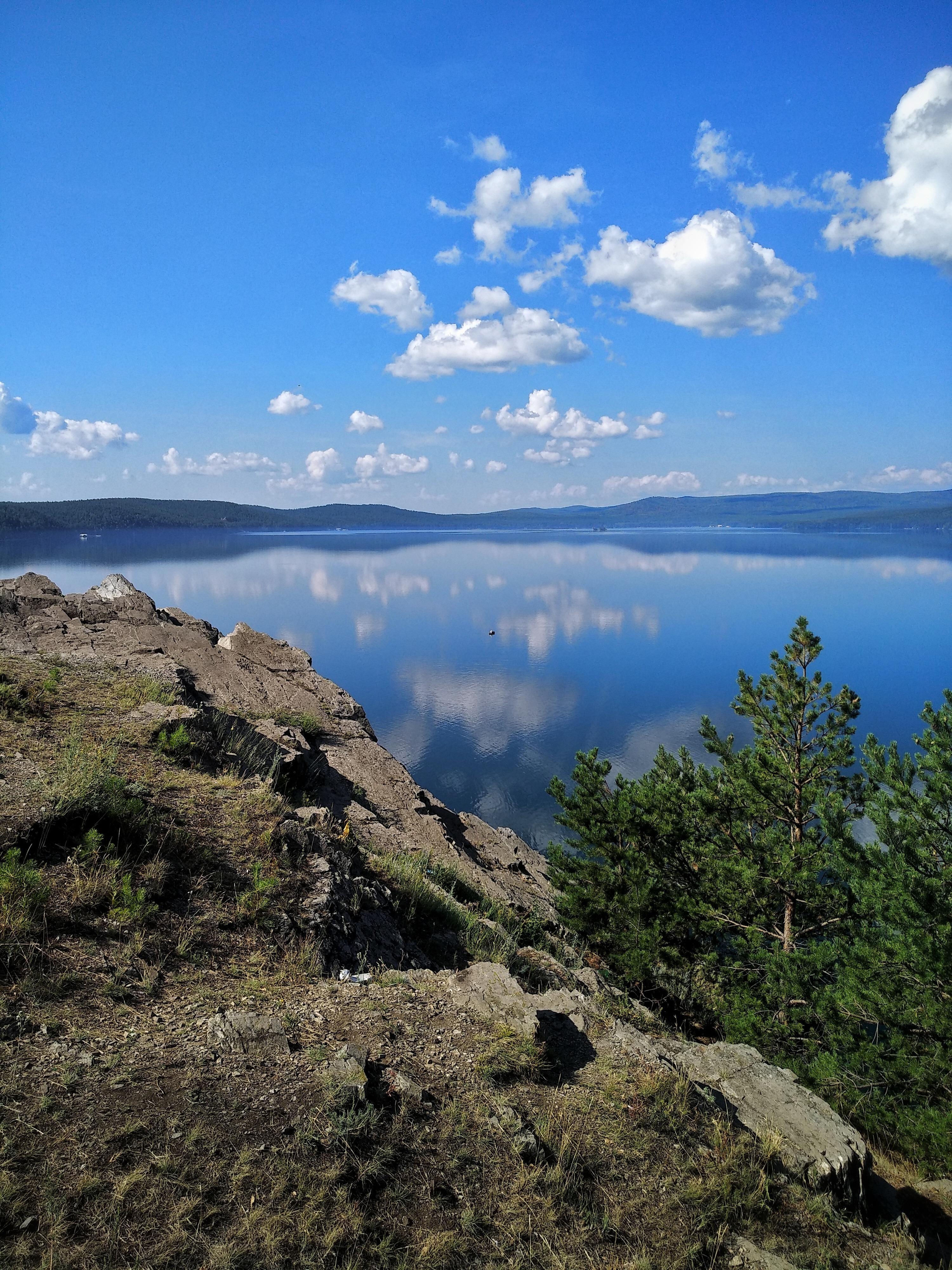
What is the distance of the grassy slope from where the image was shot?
348 cm

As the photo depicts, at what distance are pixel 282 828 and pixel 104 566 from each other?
119 m

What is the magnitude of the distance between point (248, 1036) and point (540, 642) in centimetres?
6792

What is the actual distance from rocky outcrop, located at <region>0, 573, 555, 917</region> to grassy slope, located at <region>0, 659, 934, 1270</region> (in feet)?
14.0

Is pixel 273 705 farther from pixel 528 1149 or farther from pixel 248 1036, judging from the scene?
pixel 528 1149

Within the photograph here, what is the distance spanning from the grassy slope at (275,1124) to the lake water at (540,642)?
25542 millimetres

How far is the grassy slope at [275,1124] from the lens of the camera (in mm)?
3480

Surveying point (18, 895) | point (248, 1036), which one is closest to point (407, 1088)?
point (248, 1036)

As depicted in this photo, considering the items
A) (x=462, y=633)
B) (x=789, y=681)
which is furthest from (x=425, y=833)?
(x=462, y=633)

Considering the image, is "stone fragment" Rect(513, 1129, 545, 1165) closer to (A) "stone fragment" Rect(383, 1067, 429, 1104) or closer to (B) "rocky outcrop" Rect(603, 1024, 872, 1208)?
(A) "stone fragment" Rect(383, 1067, 429, 1104)

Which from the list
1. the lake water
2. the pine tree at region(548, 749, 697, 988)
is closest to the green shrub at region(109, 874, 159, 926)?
the pine tree at region(548, 749, 697, 988)

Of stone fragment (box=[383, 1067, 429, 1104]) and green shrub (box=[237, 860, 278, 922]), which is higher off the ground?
green shrub (box=[237, 860, 278, 922])

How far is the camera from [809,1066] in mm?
10500

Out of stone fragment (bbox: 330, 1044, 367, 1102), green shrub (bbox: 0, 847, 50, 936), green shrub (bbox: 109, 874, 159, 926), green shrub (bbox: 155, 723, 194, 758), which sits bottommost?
stone fragment (bbox: 330, 1044, 367, 1102)

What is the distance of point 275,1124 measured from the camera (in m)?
4.06
